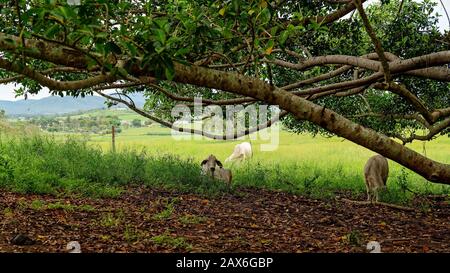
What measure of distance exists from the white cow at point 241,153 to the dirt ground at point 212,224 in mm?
6181

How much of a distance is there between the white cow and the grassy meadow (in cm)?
26

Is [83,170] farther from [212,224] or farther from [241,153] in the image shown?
[241,153]

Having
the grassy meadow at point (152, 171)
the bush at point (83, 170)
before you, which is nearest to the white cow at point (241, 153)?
the grassy meadow at point (152, 171)

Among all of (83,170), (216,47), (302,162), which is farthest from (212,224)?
(302,162)

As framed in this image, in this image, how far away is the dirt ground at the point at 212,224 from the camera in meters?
7.50

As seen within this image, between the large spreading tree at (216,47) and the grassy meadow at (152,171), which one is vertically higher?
the large spreading tree at (216,47)

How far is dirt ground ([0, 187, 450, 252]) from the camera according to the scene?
7.50m

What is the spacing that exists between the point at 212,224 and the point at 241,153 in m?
9.14

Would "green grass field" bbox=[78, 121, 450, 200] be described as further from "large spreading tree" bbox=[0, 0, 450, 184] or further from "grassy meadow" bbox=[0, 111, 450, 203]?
"large spreading tree" bbox=[0, 0, 450, 184]

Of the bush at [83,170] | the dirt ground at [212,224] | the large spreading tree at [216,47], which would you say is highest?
the large spreading tree at [216,47]

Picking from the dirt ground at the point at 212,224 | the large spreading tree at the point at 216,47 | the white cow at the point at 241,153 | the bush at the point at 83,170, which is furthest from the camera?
the white cow at the point at 241,153

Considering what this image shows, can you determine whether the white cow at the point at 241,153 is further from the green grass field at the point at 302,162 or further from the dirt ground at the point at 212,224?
the dirt ground at the point at 212,224

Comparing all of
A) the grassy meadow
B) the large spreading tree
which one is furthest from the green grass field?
the large spreading tree

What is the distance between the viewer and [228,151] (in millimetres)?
20547
